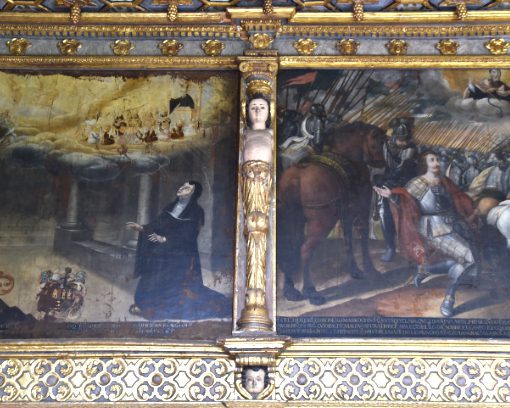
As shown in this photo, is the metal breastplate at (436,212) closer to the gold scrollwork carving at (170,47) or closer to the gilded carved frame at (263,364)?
the gilded carved frame at (263,364)

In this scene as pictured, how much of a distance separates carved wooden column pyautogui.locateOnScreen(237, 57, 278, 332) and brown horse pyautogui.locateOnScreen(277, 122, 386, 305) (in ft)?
0.73

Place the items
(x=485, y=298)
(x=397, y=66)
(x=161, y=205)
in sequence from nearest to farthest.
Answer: (x=485, y=298)
(x=161, y=205)
(x=397, y=66)

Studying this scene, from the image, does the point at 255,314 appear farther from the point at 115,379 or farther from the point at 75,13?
the point at 75,13

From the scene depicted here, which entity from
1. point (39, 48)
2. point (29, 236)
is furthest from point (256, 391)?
point (39, 48)

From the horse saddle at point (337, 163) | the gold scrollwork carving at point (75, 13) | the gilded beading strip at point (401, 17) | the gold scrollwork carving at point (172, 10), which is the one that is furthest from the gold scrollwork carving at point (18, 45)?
the horse saddle at point (337, 163)

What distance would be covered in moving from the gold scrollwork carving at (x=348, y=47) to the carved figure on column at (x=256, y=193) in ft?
3.47

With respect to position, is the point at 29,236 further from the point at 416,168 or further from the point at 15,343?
the point at 416,168

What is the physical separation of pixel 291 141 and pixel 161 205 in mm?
1650

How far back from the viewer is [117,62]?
9.61 metres

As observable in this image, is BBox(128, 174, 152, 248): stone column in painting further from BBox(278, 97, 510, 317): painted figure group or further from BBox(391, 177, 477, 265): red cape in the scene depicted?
BBox(391, 177, 477, 265): red cape

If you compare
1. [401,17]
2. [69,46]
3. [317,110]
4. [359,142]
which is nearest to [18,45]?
[69,46]

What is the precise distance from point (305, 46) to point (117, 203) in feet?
9.54

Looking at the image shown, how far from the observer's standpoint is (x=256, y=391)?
25.7 ft

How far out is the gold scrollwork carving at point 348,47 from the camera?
9.58 metres
